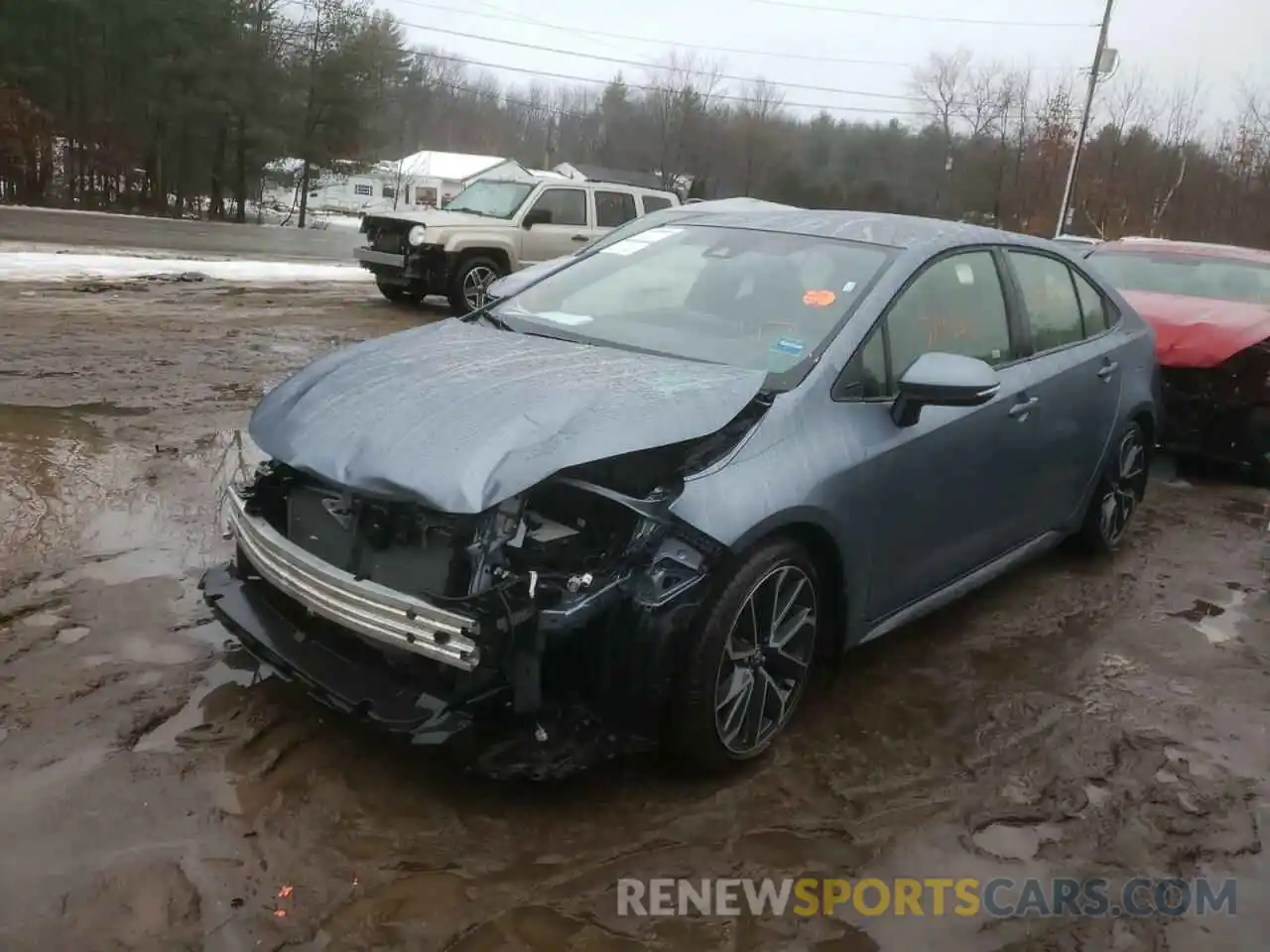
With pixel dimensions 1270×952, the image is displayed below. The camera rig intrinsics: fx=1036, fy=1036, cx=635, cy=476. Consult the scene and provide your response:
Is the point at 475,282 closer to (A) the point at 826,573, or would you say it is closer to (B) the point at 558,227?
(B) the point at 558,227

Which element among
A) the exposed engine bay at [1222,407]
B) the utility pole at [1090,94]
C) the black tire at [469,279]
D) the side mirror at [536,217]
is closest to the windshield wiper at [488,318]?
the exposed engine bay at [1222,407]

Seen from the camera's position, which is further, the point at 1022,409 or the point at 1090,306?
the point at 1090,306

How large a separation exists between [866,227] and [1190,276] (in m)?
5.47

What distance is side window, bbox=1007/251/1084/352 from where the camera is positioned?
4500 millimetres

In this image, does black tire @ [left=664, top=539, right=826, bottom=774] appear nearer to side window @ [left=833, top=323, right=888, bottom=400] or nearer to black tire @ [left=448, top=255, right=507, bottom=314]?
side window @ [left=833, top=323, right=888, bottom=400]

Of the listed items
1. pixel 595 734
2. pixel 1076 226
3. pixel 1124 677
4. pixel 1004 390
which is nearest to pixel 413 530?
pixel 595 734

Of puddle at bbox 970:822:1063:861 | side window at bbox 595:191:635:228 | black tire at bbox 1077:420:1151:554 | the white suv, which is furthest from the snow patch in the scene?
puddle at bbox 970:822:1063:861

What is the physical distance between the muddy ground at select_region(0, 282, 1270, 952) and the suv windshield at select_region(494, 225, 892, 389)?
4.25ft

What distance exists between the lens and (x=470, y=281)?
12.7 metres

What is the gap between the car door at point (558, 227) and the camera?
13141 millimetres

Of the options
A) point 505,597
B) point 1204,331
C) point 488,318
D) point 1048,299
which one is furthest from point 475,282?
point 505,597

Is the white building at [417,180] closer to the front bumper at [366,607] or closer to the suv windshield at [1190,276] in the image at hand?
the suv windshield at [1190,276]

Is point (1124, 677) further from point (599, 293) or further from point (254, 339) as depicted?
point (254, 339)

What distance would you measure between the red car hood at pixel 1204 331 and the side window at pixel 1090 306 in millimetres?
1747
